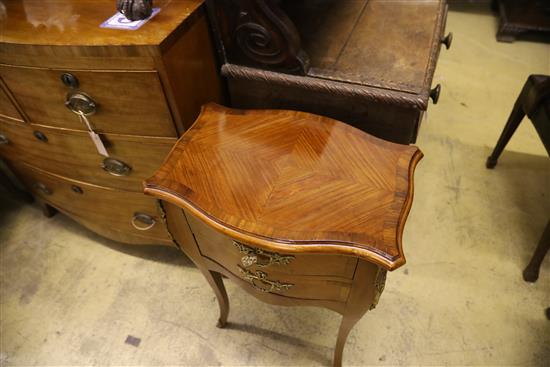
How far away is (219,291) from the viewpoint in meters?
0.99

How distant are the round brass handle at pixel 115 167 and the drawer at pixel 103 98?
11 centimetres

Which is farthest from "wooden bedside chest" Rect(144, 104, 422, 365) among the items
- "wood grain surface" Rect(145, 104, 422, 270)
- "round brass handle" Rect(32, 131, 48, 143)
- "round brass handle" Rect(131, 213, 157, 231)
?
"round brass handle" Rect(32, 131, 48, 143)

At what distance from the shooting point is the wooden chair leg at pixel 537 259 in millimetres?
1119

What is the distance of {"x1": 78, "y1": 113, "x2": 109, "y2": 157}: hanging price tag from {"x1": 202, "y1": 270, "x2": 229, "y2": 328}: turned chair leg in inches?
16.9

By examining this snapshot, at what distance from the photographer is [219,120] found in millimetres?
804

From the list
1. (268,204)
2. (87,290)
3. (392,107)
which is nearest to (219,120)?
(268,204)

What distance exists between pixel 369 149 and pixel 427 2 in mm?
643

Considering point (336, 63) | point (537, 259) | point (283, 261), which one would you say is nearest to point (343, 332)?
point (283, 261)

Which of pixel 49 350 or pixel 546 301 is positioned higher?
pixel 49 350

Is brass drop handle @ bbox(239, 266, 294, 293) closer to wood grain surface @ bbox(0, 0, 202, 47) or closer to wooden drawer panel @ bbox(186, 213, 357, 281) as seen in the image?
wooden drawer panel @ bbox(186, 213, 357, 281)

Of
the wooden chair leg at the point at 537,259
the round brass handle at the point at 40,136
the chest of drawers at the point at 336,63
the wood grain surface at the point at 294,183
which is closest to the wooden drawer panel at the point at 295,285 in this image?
the wood grain surface at the point at 294,183

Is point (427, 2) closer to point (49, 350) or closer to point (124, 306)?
point (124, 306)

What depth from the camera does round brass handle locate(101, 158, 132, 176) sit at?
38.4 inches

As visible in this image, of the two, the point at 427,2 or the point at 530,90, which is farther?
the point at 530,90
